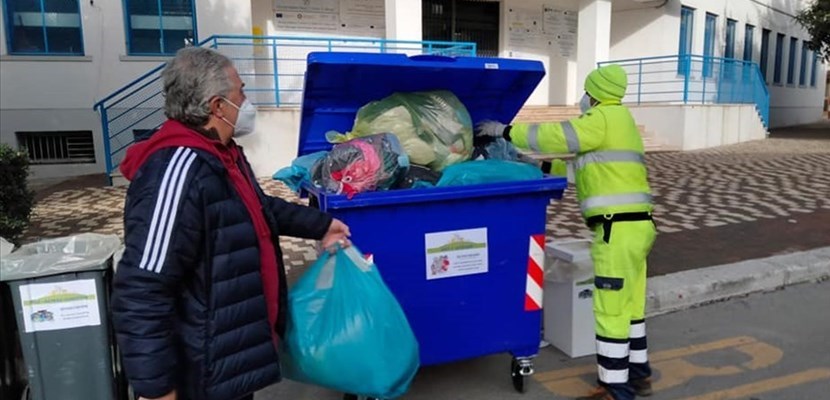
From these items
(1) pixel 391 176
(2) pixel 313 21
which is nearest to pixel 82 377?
(1) pixel 391 176

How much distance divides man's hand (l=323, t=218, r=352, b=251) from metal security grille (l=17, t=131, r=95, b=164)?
1040 cm

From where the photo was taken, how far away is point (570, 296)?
3.49 m

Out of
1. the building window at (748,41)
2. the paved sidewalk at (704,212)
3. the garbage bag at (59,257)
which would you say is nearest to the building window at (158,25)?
the paved sidewalk at (704,212)

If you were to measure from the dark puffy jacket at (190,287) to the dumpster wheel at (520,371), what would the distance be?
146 centimetres

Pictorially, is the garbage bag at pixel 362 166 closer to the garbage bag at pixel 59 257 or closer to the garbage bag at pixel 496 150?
the garbage bag at pixel 496 150

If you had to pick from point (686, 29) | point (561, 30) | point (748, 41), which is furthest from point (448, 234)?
point (748, 41)

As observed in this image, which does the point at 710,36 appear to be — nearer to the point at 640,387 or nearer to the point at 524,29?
the point at 524,29

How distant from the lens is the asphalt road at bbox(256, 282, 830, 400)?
3148 mm

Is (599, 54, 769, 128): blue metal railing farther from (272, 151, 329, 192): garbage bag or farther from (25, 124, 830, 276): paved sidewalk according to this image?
(272, 151, 329, 192): garbage bag

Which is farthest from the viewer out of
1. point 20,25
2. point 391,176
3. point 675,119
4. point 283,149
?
point 675,119

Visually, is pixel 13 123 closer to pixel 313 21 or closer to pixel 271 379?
pixel 313 21

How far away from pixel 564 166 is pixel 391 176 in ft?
3.10

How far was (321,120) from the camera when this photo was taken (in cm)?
330

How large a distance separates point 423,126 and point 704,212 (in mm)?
5355
